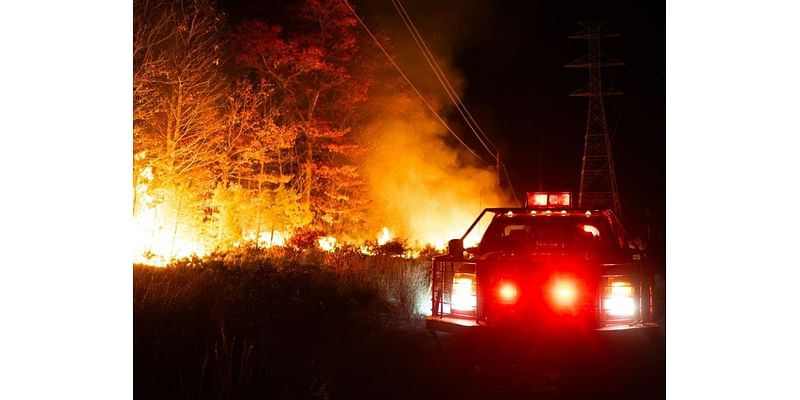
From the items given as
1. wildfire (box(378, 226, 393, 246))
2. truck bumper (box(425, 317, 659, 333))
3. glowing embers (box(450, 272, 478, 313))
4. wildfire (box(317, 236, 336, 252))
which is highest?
wildfire (box(378, 226, 393, 246))

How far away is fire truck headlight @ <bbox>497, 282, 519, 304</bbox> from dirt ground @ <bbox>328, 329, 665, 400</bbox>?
407mm

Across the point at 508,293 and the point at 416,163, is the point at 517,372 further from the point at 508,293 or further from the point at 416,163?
the point at 416,163

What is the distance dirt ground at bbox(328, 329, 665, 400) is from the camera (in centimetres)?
670

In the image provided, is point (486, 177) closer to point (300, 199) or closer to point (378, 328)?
point (300, 199)

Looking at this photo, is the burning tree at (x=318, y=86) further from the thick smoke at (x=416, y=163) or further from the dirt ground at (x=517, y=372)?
the dirt ground at (x=517, y=372)

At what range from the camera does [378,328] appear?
405 inches

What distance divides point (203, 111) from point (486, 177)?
18.2m

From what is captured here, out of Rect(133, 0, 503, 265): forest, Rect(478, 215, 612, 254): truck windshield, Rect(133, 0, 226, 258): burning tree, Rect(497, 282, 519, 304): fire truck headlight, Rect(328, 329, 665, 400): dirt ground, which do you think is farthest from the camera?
Rect(133, 0, 503, 265): forest

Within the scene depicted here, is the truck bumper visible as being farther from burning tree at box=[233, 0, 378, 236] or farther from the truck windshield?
burning tree at box=[233, 0, 378, 236]

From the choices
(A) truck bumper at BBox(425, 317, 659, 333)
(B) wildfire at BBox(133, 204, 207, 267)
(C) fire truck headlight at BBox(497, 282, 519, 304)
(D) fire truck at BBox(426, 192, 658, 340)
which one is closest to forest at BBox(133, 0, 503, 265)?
(B) wildfire at BBox(133, 204, 207, 267)

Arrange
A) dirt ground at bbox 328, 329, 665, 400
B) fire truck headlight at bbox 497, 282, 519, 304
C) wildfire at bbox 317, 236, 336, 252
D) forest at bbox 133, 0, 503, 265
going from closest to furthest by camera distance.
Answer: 1. dirt ground at bbox 328, 329, 665, 400
2. fire truck headlight at bbox 497, 282, 519, 304
3. forest at bbox 133, 0, 503, 265
4. wildfire at bbox 317, 236, 336, 252

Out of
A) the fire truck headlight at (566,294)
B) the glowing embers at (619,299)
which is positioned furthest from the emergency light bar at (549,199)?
the fire truck headlight at (566,294)

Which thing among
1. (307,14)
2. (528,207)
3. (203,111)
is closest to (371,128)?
(307,14)

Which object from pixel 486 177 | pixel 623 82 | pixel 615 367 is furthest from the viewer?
pixel 623 82
